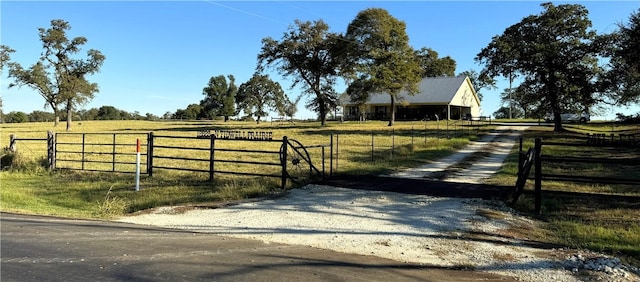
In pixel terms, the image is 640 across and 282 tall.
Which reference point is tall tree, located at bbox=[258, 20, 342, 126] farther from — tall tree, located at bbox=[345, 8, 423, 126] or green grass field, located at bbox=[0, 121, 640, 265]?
green grass field, located at bbox=[0, 121, 640, 265]

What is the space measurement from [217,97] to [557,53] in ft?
311

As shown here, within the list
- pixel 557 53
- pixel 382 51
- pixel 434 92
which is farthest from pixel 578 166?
pixel 434 92

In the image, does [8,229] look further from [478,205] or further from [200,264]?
[478,205]

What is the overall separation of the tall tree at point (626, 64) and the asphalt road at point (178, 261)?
1988 centimetres

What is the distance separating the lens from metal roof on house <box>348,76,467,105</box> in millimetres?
64831

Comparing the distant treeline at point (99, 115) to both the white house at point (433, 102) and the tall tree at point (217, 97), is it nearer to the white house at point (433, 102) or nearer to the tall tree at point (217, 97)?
the tall tree at point (217, 97)

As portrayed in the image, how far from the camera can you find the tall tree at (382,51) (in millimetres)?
46031

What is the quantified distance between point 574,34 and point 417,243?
37.3 meters

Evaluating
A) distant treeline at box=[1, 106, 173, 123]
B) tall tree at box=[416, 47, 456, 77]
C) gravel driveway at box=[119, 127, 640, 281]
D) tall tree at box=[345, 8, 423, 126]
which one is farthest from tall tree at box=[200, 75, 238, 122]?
gravel driveway at box=[119, 127, 640, 281]

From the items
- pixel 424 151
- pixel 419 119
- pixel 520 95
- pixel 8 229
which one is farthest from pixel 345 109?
pixel 8 229

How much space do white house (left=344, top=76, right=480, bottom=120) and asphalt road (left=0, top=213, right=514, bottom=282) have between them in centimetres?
5591

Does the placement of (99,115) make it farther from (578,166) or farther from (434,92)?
(578,166)

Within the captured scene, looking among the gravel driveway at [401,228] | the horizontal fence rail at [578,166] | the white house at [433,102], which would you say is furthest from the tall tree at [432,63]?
the gravel driveway at [401,228]

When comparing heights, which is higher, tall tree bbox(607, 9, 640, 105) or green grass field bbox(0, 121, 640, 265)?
tall tree bbox(607, 9, 640, 105)
